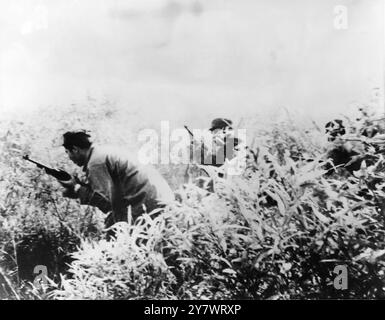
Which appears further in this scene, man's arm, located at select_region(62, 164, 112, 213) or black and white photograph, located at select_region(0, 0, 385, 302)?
man's arm, located at select_region(62, 164, 112, 213)

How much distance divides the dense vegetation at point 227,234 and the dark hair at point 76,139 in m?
0.03

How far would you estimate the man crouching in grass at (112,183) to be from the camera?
2203mm

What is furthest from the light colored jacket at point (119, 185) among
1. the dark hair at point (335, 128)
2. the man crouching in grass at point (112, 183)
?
the dark hair at point (335, 128)

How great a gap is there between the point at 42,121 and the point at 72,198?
362 millimetres

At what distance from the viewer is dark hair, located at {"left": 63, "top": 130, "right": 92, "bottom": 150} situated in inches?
89.3

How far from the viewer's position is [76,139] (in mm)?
2271

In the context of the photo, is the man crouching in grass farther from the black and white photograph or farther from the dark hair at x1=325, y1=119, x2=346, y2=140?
the dark hair at x1=325, y1=119, x2=346, y2=140

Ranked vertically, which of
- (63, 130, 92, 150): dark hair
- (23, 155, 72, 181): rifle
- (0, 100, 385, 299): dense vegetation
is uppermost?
(63, 130, 92, 150): dark hair

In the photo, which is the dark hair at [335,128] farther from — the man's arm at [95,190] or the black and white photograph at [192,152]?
the man's arm at [95,190]

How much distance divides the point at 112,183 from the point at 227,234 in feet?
1.79

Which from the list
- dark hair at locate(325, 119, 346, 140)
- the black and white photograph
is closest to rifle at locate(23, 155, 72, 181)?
the black and white photograph

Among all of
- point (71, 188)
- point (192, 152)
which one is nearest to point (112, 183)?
point (71, 188)

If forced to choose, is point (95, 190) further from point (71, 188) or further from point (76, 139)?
point (76, 139)
